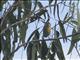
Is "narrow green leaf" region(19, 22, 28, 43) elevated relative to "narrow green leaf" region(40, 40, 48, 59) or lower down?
elevated

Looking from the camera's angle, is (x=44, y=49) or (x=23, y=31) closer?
(x=23, y=31)

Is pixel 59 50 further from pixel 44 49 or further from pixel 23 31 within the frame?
pixel 23 31

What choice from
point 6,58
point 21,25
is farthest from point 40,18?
point 6,58

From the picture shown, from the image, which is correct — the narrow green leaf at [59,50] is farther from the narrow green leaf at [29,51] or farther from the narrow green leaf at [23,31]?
the narrow green leaf at [23,31]

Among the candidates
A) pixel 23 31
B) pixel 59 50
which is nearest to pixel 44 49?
pixel 59 50

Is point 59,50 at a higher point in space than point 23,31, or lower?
lower

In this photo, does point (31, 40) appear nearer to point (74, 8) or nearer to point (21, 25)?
point (21, 25)

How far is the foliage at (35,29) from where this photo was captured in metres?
1.04

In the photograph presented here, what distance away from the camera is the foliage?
1036 millimetres

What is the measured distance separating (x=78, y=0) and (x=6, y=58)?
0.33m

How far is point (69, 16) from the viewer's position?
1143mm

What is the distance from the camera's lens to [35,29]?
1.19m

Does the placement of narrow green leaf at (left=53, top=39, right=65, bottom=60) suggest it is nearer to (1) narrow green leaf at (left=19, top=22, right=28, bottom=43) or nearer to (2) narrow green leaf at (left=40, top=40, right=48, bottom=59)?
(2) narrow green leaf at (left=40, top=40, right=48, bottom=59)

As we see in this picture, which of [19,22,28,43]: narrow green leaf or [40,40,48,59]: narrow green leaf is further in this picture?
[40,40,48,59]: narrow green leaf
